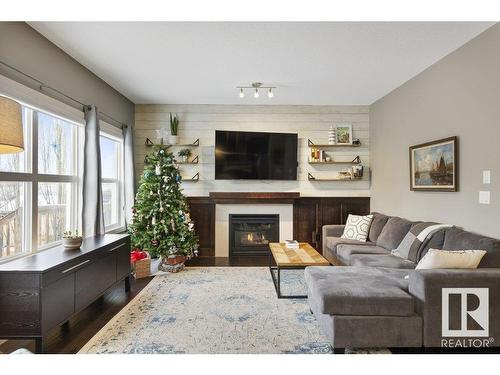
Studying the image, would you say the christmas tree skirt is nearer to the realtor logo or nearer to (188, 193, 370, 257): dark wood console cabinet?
the realtor logo

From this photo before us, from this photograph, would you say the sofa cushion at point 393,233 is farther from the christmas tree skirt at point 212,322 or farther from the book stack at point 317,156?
the book stack at point 317,156

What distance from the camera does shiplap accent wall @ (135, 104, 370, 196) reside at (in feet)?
17.9

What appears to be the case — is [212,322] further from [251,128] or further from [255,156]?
[251,128]

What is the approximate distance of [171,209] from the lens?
450cm

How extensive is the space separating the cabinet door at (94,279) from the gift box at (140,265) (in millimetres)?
885

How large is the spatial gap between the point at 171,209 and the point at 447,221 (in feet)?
11.7

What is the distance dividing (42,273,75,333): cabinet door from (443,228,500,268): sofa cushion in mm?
3301

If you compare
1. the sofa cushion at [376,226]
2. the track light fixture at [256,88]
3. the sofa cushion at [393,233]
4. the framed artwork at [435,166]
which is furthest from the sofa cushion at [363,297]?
the track light fixture at [256,88]

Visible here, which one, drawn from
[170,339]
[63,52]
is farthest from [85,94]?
[170,339]

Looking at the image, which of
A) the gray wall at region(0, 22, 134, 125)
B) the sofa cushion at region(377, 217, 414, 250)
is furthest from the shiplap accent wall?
the sofa cushion at region(377, 217, 414, 250)

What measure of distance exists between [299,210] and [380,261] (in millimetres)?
2302

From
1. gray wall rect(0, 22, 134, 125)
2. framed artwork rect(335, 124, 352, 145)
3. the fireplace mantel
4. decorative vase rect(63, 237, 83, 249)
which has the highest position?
gray wall rect(0, 22, 134, 125)

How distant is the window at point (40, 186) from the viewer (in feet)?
8.83
